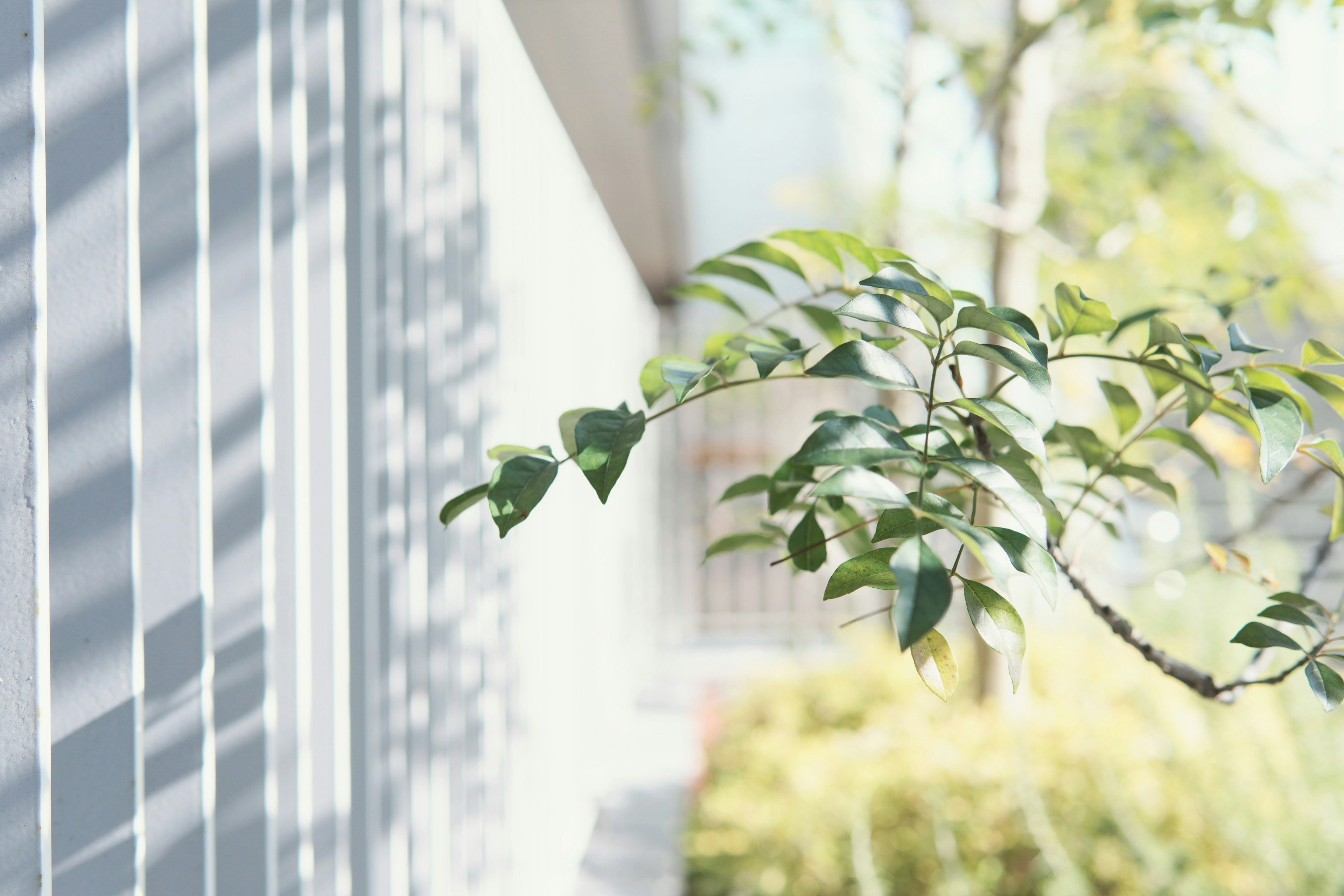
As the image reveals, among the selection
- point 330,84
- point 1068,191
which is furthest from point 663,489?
point 330,84

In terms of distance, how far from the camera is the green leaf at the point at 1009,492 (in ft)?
1.36

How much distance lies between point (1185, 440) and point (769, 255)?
1.20 feet

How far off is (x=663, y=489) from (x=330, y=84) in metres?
4.20

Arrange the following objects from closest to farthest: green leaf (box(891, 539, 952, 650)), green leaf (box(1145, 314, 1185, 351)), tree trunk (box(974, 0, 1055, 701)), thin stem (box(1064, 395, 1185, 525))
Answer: green leaf (box(891, 539, 952, 650)), green leaf (box(1145, 314, 1185, 351)), thin stem (box(1064, 395, 1185, 525)), tree trunk (box(974, 0, 1055, 701))

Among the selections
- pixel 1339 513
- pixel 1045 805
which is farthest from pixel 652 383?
pixel 1045 805

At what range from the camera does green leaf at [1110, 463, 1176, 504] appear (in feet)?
2.22

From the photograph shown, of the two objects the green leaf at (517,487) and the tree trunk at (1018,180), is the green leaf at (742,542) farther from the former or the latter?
the tree trunk at (1018,180)

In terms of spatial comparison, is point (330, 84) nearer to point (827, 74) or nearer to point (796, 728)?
point (796, 728)

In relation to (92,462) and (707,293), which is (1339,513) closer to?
(707,293)

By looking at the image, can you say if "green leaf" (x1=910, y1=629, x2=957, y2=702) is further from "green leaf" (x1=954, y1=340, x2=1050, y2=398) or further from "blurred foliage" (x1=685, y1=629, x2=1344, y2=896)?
"blurred foliage" (x1=685, y1=629, x2=1344, y2=896)

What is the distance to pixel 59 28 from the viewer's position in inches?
22.7

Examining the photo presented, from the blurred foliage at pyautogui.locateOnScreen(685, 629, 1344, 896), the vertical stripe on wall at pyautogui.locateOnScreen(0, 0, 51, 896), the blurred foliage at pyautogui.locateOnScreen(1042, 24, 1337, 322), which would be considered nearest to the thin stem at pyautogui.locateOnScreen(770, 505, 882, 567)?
the vertical stripe on wall at pyautogui.locateOnScreen(0, 0, 51, 896)

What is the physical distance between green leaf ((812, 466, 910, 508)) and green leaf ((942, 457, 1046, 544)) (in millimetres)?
51

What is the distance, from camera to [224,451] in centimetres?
67
